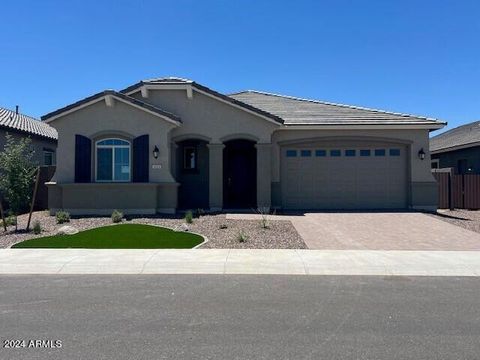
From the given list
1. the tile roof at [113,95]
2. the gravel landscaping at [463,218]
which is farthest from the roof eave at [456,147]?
the tile roof at [113,95]

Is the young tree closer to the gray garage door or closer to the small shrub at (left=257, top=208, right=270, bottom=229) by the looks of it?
the small shrub at (left=257, top=208, right=270, bottom=229)

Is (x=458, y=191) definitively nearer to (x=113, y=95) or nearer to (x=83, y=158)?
(x=113, y=95)

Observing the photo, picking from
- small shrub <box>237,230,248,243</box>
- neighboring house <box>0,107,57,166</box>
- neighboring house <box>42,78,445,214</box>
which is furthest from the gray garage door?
neighboring house <box>0,107,57,166</box>

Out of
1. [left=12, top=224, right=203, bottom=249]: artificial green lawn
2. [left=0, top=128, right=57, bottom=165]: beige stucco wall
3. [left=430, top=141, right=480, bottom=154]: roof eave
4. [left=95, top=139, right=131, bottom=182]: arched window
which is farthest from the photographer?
[left=430, top=141, right=480, bottom=154]: roof eave

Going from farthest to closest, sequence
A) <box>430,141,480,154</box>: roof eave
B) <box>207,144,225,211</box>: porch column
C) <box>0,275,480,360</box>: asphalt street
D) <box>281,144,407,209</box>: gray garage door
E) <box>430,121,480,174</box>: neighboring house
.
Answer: <box>430,121,480,174</box>: neighboring house
<box>430,141,480,154</box>: roof eave
<box>281,144,407,209</box>: gray garage door
<box>207,144,225,211</box>: porch column
<box>0,275,480,360</box>: asphalt street

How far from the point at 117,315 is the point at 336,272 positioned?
15.0 ft

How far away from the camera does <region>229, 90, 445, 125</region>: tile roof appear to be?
59.1ft

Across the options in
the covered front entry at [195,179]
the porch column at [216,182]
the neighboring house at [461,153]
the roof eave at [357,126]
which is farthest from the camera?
the neighboring house at [461,153]

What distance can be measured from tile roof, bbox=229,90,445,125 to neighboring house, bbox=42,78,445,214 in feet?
0.27

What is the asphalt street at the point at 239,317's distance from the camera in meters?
4.64

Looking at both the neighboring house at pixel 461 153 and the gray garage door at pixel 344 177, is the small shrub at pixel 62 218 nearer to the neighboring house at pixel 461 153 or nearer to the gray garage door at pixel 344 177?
the gray garage door at pixel 344 177

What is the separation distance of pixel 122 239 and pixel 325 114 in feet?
36.1

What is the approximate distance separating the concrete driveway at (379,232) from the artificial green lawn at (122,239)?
3.48 metres

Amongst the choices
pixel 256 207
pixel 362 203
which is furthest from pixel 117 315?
pixel 362 203
